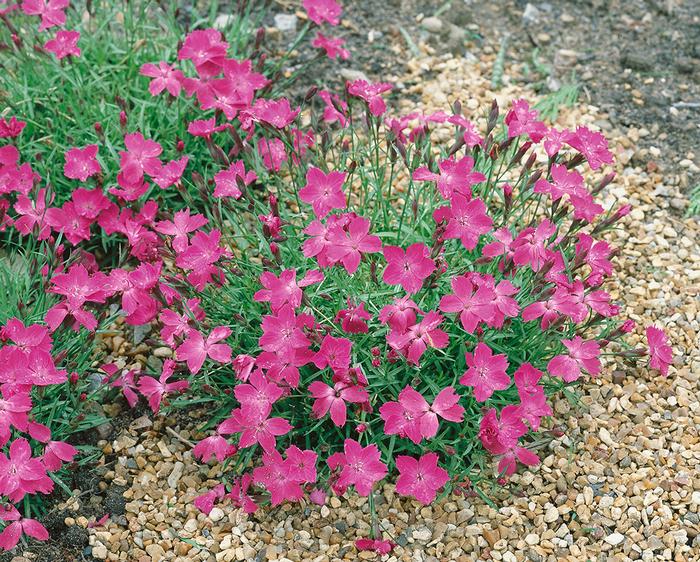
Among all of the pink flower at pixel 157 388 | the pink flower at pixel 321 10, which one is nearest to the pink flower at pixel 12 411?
the pink flower at pixel 157 388

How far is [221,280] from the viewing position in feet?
9.20

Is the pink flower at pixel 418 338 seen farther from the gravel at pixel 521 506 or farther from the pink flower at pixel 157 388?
the pink flower at pixel 157 388

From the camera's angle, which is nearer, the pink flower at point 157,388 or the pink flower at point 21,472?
the pink flower at point 21,472

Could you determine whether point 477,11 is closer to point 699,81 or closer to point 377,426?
point 699,81

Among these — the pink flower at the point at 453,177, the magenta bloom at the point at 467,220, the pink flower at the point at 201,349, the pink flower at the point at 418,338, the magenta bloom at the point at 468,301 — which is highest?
the pink flower at the point at 453,177

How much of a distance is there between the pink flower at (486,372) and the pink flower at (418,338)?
0.11 m

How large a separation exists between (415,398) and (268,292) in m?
0.52

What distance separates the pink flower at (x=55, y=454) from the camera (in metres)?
2.65

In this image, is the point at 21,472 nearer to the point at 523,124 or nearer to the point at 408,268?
the point at 408,268

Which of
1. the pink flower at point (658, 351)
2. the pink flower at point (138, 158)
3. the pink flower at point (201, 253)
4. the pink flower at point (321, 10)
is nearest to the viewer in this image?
the pink flower at point (201, 253)

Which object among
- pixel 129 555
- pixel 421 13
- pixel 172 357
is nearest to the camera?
pixel 129 555

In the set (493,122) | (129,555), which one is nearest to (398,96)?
(493,122)

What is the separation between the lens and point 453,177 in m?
2.76

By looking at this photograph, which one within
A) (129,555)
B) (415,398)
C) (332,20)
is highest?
(332,20)
